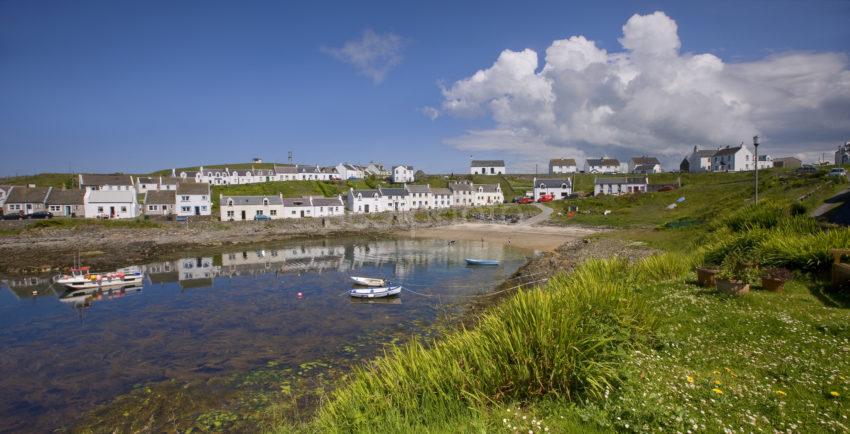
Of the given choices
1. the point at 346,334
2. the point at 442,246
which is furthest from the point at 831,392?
the point at 442,246

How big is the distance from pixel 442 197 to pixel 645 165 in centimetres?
7694

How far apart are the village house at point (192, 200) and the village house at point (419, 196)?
46172 millimetres

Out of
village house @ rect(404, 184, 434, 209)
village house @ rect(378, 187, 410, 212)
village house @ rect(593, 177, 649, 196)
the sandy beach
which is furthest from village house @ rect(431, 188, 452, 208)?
village house @ rect(593, 177, 649, 196)

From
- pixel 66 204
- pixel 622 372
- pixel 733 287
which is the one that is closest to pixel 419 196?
pixel 66 204

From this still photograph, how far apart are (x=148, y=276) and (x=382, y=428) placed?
43598mm

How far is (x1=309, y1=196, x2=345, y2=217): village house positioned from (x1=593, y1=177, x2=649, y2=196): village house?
219ft

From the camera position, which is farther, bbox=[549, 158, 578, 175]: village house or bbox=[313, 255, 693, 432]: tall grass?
bbox=[549, 158, 578, 175]: village house

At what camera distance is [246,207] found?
83250 mm

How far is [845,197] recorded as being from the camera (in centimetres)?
3234

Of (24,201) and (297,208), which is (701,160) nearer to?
(297,208)

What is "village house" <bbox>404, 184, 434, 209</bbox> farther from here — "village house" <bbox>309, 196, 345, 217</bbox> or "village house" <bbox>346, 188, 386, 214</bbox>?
"village house" <bbox>309, 196, 345, 217</bbox>

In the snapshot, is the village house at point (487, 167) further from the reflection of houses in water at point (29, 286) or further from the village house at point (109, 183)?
the reflection of houses in water at point (29, 286)

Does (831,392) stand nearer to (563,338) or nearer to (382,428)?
(563,338)

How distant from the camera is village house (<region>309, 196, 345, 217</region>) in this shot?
9062cm
